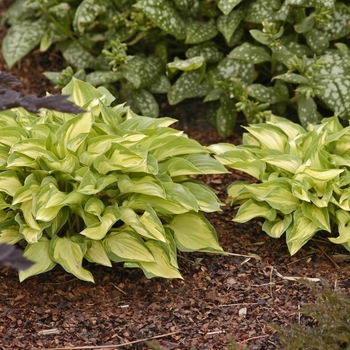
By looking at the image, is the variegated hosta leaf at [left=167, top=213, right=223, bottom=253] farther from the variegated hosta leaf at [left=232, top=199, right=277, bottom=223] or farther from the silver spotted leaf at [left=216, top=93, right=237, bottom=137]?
the silver spotted leaf at [left=216, top=93, right=237, bottom=137]

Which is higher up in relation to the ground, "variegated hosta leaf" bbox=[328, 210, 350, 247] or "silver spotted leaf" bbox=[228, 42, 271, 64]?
"silver spotted leaf" bbox=[228, 42, 271, 64]

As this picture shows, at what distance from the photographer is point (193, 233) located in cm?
302

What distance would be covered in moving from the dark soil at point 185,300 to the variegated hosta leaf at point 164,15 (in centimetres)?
130

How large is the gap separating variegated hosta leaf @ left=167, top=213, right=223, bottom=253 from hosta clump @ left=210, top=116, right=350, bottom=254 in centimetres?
21

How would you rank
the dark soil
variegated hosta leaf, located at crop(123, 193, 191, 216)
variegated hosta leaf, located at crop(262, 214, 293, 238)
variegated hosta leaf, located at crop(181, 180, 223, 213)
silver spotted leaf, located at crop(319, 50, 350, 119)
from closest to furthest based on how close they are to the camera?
the dark soil < variegated hosta leaf, located at crop(123, 193, 191, 216) < variegated hosta leaf, located at crop(181, 180, 223, 213) < variegated hosta leaf, located at crop(262, 214, 293, 238) < silver spotted leaf, located at crop(319, 50, 350, 119)

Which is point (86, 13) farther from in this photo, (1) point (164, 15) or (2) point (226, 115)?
(2) point (226, 115)

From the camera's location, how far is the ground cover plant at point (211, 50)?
3770mm

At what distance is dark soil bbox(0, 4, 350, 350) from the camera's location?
266 cm

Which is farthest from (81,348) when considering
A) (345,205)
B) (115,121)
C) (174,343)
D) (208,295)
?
(345,205)

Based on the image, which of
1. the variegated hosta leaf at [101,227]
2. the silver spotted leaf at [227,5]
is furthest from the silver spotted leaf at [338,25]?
the variegated hosta leaf at [101,227]

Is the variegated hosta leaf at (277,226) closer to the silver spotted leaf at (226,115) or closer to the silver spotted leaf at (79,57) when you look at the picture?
the silver spotted leaf at (226,115)

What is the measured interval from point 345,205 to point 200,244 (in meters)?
0.69

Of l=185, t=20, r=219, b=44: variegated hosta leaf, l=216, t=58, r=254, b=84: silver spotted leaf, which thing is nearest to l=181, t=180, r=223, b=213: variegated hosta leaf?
l=216, t=58, r=254, b=84: silver spotted leaf

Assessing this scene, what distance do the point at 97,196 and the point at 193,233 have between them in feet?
1.50
